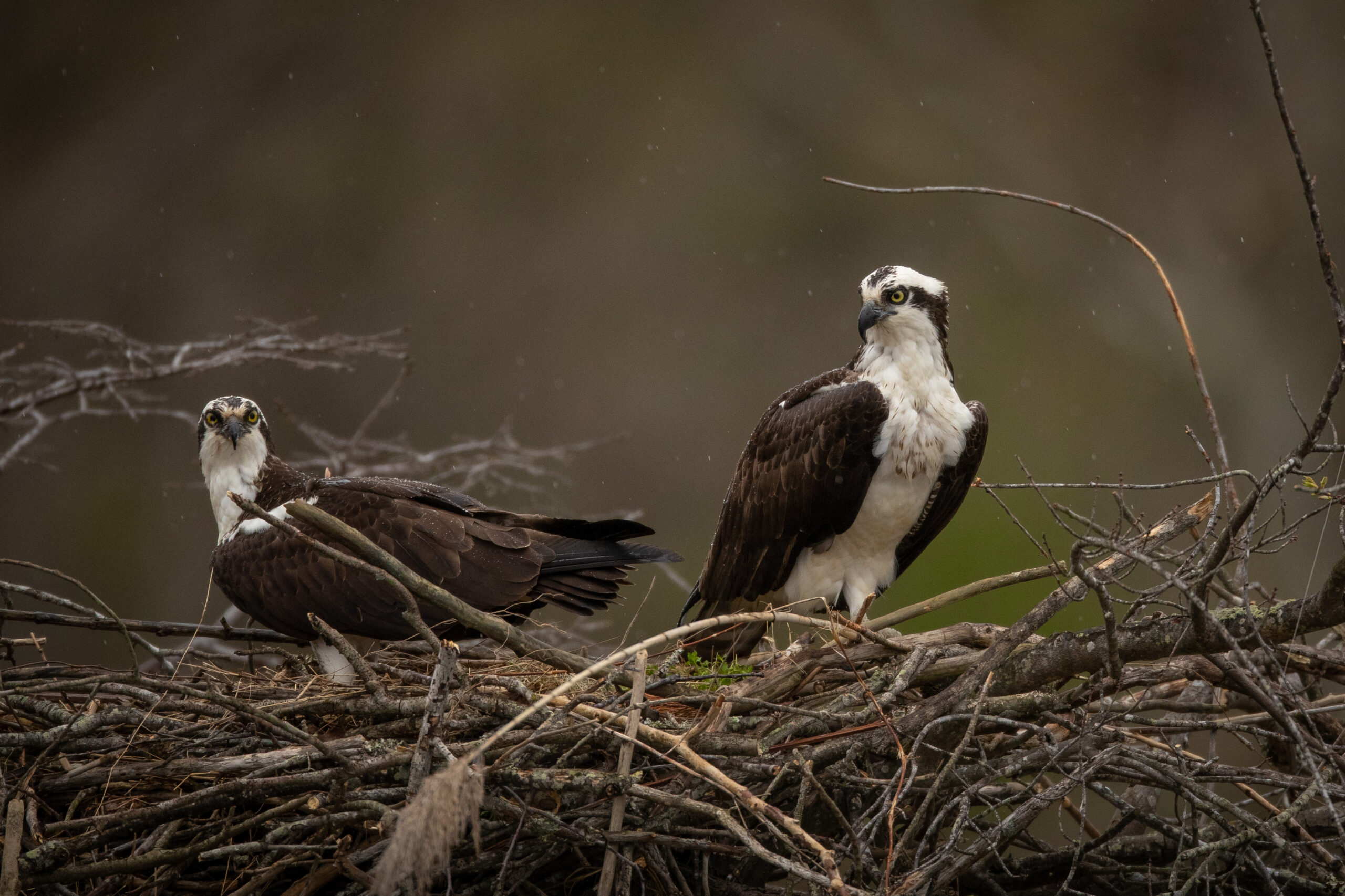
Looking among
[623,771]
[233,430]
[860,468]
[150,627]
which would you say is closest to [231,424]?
[233,430]

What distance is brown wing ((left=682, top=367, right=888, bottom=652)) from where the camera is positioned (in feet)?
11.4

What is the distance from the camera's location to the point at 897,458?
11.5ft

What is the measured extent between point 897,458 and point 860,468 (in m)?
0.11

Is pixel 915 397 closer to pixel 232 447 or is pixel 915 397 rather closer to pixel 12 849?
pixel 232 447

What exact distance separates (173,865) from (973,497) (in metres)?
7.93

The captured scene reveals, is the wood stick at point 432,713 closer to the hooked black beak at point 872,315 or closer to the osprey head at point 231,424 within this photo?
the hooked black beak at point 872,315

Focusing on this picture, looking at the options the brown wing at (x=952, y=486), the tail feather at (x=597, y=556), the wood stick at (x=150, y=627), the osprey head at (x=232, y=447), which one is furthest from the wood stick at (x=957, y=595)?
the osprey head at (x=232, y=447)

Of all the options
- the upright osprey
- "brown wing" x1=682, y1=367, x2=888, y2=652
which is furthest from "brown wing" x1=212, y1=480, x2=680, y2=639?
"brown wing" x1=682, y1=367, x2=888, y2=652

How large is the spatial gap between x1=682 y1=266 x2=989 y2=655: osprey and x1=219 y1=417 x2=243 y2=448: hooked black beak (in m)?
1.72

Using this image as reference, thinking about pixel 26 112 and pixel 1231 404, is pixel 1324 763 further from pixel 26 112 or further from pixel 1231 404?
pixel 26 112

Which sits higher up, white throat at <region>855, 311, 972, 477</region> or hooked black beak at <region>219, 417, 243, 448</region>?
white throat at <region>855, 311, 972, 477</region>

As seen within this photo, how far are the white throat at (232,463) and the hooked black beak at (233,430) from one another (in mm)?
40

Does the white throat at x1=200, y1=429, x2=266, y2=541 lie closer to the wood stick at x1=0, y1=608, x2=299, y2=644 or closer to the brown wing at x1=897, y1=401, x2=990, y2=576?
the wood stick at x1=0, y1=608, x2=299, y2=644

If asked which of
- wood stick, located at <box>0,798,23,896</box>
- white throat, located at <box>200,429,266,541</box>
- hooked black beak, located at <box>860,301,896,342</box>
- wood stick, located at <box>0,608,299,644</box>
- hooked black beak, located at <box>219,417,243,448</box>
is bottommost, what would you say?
wood stick, located at <box>0,798,23,896</box>
